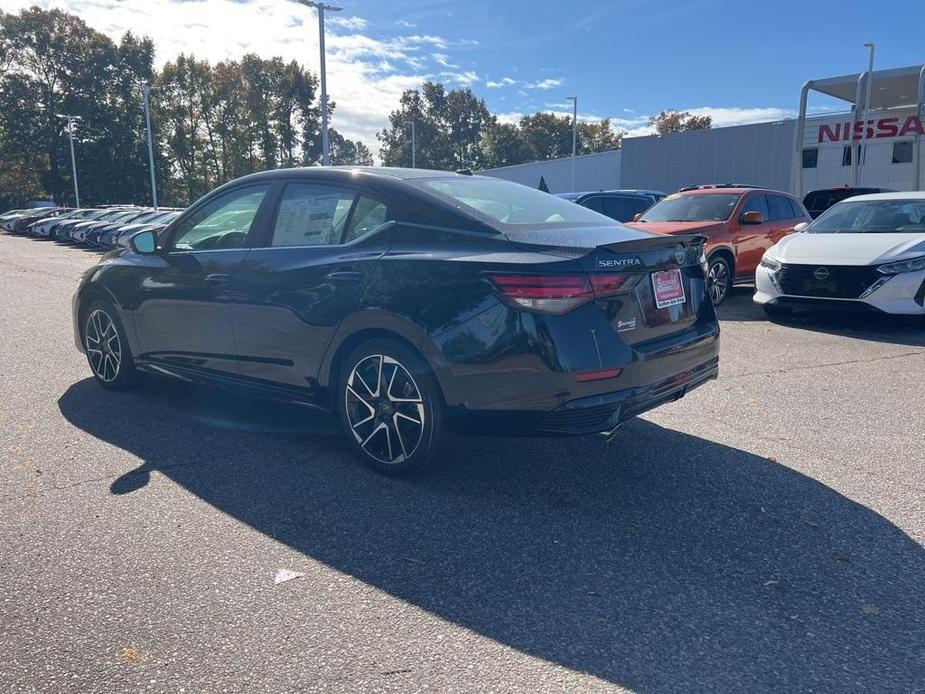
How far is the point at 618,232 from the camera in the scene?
4.01 m

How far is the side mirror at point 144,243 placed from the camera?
198 inches

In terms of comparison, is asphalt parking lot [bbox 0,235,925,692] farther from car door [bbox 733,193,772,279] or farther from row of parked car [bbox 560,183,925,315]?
car door [bbox 733,193,772,279]

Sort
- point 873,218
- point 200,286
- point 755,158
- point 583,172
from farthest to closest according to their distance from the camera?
point 583,172, point 755,158, point 873,218, point 200,286

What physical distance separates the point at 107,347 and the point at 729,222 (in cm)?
838

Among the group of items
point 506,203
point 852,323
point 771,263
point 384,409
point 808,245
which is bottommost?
point 852,323

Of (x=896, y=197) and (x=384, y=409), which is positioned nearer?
(x=384, y=409)

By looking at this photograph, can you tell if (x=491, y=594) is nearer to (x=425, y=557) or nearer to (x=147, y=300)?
(x=425, y=557)

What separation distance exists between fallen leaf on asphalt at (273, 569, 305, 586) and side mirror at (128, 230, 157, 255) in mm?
2949

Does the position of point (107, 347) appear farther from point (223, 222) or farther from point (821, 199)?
point (821, 199)

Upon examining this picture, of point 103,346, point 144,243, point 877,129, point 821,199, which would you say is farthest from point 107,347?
point 877,129

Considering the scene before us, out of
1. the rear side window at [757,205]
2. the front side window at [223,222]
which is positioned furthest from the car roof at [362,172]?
the rear side window at [757,205]

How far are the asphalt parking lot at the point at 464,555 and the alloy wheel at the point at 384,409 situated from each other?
21 cm

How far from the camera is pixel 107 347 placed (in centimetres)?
560

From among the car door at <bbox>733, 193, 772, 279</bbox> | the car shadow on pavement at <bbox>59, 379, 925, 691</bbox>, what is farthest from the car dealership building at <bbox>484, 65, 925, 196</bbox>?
the car shadow on pavement at <bbox>59, 379, 925, 691</bbox>
